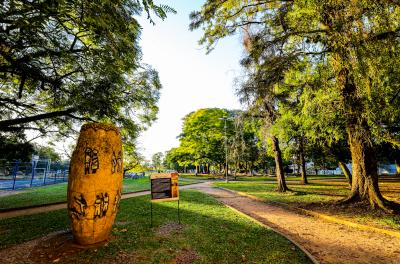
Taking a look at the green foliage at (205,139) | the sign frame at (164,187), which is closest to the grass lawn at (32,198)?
the sign frame at (164,187)

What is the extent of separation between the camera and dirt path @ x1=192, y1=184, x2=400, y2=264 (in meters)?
5.25

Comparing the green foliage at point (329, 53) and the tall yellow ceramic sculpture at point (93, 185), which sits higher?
the green foliage at point (329, 53)

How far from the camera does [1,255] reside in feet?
16.1

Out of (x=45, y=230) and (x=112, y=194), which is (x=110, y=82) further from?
(x=45, y=230)

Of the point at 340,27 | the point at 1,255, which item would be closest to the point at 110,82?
the point at 1,255

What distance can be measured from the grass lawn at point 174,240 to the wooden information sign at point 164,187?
0.83m

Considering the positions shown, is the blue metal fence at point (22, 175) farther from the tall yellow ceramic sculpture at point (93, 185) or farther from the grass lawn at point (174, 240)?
the tall yellow ceramic sculpture at point (93, 185)

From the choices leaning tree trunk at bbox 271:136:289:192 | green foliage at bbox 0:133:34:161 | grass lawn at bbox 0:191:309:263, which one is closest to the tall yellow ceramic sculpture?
grass lawn at bbox 0:191:309:263

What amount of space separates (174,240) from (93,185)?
2458mm

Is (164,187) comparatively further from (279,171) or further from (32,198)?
(279,171)

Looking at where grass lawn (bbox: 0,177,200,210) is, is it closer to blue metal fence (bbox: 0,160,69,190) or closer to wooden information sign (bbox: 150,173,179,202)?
blue metal fence (bbox: 0,160,69,190)

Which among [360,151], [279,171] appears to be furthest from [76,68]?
[279,171]

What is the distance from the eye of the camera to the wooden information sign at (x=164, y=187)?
26.2 ft

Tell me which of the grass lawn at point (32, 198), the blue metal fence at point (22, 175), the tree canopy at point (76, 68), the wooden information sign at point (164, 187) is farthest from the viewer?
the blue metal fence at point (22, 175)
